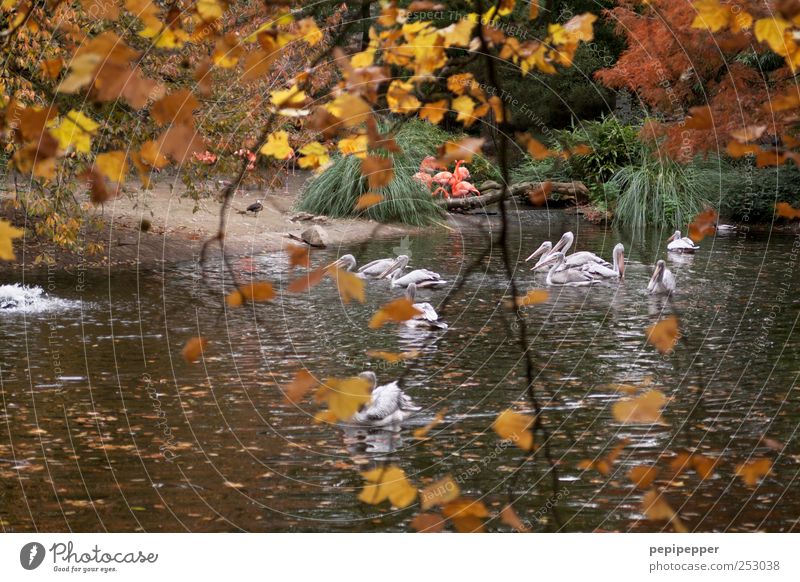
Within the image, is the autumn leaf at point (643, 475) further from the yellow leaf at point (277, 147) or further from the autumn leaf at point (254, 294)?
the autumn leaf at point (254, 294)

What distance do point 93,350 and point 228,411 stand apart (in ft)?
6.83

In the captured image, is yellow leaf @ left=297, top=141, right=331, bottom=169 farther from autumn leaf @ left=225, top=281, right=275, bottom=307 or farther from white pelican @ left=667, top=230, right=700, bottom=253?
white pelican @ left=667, top=230, right=700, bottom=253

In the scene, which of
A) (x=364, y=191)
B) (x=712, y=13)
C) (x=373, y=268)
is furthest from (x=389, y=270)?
(x=712, y=13)

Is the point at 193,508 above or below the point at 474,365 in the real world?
above

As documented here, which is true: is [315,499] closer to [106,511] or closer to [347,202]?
[106,511]

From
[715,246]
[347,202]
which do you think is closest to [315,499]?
[715,246]

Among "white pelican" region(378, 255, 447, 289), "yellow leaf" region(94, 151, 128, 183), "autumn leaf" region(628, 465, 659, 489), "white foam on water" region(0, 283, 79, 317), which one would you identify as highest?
"yellow leaf" region(94, 151, 128, 183)

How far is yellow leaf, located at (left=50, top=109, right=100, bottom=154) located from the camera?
2.32m

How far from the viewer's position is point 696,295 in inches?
410

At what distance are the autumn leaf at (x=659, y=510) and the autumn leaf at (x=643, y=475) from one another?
0.25 feet

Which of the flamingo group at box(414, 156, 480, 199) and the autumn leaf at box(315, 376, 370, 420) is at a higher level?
the autumn leaf at box(315, 376, 370, 420)

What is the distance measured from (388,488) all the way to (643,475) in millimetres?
1702

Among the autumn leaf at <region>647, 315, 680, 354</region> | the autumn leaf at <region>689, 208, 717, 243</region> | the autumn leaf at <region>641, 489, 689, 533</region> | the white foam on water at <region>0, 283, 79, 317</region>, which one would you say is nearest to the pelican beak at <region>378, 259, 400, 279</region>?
the white foam on water at <region>0, 283, 79, 317</region>

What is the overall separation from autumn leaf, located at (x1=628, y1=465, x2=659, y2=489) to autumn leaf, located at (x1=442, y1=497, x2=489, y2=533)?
82 centimetres
